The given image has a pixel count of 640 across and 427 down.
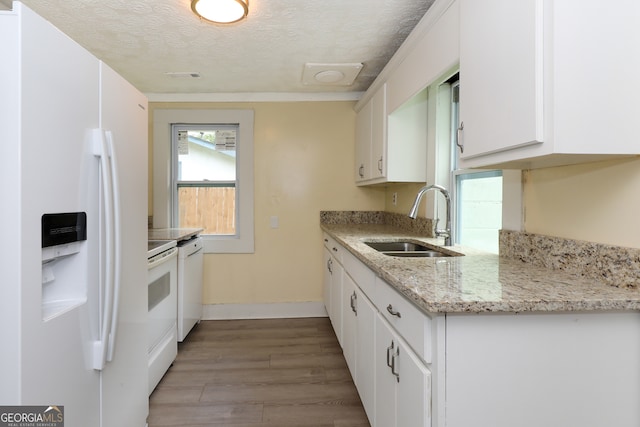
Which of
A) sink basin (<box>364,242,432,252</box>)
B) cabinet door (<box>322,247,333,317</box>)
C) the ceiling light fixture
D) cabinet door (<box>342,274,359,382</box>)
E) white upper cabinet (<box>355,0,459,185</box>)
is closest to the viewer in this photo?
white upper cabinet (<box>355,0,459,185</box>)

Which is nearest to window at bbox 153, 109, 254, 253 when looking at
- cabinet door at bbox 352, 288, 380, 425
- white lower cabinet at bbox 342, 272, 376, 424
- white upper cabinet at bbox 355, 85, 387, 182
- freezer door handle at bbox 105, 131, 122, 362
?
white upper cabinet at bbox 355, 85, 387, 182

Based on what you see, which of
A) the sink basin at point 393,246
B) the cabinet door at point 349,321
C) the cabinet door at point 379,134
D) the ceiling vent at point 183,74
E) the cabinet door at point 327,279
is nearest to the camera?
the cabinet door at point 349,321

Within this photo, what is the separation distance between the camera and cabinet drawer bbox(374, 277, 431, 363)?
995 millimetres

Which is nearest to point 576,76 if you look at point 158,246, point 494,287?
point 494,287

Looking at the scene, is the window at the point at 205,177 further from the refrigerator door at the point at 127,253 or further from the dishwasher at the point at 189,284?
the refrigerator door at the point at 127,253

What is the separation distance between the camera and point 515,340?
0.96m

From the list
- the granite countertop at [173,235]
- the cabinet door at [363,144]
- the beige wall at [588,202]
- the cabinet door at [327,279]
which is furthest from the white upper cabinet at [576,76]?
the granite countertop at [173,235]

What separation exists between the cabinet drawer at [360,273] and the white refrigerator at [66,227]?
106 cm

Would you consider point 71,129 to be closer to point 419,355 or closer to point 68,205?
point 68,205

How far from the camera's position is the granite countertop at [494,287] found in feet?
2.99

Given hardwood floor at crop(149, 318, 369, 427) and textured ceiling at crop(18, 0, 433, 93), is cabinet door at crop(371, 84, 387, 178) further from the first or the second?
hardwood floor at crop(149, 318, 369, 427)

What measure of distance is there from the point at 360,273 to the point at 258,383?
104cm

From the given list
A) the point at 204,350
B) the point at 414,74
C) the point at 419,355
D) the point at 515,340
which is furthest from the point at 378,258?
the point at 204,350

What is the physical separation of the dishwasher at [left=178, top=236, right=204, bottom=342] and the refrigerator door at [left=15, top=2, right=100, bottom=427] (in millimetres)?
1439
